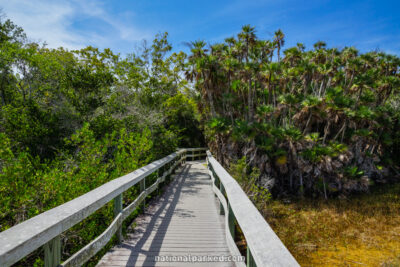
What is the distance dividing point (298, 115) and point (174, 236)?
15.4 m

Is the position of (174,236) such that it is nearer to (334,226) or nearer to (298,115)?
(334,226)

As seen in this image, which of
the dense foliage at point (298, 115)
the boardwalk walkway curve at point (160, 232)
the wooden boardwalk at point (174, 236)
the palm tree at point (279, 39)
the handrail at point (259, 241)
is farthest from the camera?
the palm tree at point (279, 39)

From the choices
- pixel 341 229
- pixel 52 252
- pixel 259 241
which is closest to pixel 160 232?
pixel 52 252

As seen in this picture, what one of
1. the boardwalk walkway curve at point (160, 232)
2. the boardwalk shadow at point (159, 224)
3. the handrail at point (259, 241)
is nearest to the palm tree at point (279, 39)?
the boardwalk shadow at point (159, 224)

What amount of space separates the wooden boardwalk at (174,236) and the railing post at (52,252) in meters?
1.17

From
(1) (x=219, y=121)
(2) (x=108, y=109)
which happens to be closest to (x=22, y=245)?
(2) (x=108, y=109)

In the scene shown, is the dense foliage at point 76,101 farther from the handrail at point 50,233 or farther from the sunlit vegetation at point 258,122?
the handrail at point 50,233

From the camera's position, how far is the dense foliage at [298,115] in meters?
15.9

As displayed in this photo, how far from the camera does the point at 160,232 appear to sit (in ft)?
13.0

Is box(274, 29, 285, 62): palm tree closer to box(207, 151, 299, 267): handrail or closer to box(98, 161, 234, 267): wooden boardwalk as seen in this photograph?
box(98, 161, 234, 267): wooden boardwalk

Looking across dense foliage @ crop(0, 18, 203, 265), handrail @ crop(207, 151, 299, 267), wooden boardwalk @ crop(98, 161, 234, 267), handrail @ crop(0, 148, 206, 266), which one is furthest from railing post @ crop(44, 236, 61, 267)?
dense foliage @ crop(0, 18, 203, 265)

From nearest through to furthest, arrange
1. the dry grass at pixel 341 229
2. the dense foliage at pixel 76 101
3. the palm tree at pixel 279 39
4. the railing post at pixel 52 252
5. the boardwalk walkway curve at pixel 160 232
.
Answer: the boardwalk walkway curve at pixel 160 232 → the railing post at pixel 52 252 → the dry grass at pixel 341 229 → the dense foliage at pixel 76 101 → the palm tree at pixel 279 39

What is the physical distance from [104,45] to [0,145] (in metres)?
16.5

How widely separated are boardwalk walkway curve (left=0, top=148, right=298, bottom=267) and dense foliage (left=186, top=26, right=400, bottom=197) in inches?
383
